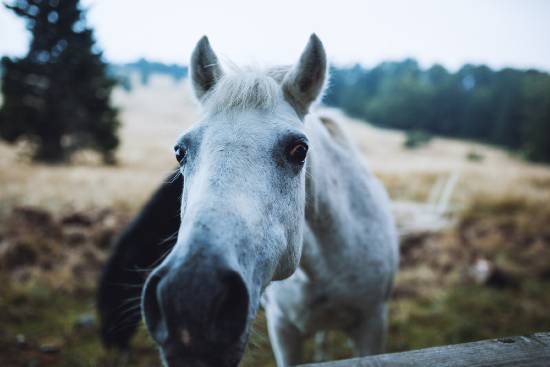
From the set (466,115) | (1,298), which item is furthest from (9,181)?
(466,115)

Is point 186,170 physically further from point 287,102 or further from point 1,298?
point 1,298

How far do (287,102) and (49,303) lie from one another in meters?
5.82

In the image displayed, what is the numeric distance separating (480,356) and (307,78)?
158 centimetres

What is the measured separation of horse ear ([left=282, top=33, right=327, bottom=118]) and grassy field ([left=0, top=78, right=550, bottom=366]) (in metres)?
1.48

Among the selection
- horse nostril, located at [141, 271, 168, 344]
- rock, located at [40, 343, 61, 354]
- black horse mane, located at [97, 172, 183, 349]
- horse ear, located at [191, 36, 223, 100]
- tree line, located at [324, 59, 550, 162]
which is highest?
tree line, located at [324, 59, 550, 162]

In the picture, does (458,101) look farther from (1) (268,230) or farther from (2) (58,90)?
(1) (268,230)

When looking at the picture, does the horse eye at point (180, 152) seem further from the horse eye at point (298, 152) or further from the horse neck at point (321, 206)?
the horse neck at point (321, 206)

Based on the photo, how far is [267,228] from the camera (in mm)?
1321

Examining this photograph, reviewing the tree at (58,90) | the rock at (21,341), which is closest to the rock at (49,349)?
the rock at (21,341)

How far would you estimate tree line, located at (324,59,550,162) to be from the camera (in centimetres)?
3584

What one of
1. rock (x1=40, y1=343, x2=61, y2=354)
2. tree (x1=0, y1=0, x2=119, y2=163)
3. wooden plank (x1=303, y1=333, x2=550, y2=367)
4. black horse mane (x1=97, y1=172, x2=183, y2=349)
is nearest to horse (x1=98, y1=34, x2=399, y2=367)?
black horse mane (x1=97, y1=172, x2=183, y2=349)

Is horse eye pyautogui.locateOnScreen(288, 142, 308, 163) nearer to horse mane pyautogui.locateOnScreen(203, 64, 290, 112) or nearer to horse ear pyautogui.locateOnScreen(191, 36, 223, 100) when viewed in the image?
horse mane pyautogui.locateOnScreen(203, 64, 290, 112)

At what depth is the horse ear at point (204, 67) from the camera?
186 centimetres

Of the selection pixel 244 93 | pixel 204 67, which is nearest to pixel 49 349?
pixel 204 67
